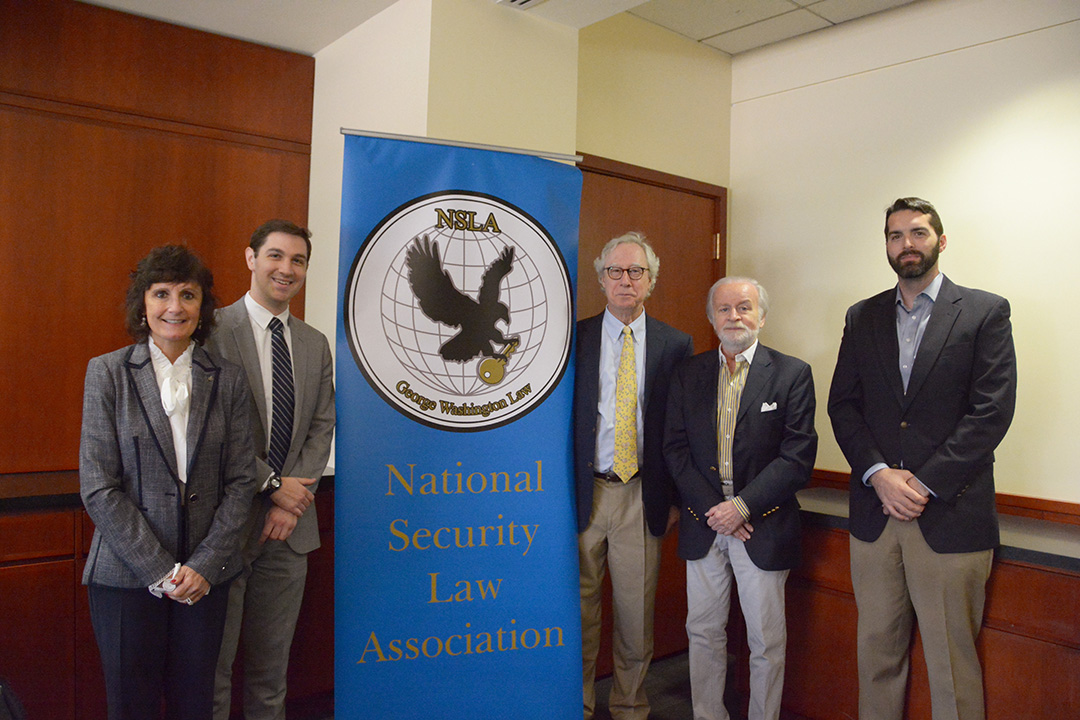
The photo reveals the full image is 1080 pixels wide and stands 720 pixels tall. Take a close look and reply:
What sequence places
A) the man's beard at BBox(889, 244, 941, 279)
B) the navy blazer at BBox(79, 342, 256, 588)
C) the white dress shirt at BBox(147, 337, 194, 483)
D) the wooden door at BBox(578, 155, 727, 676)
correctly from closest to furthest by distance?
the navy blazer at BBox(79, 342, 256, 588)
the white dress shirt at BBox(147, 337, 194, 483)
the man's beard at BBox(889, 244, 941, 279)
the wooden door at BBox(578, 155, 727, 676)

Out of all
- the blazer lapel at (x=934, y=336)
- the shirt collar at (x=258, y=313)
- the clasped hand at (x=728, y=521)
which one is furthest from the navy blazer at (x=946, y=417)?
the shirt collar at (x=258, y=313)

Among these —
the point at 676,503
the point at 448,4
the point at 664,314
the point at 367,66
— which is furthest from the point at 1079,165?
the point at 367,66

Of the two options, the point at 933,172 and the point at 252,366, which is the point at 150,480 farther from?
the point at 933,172

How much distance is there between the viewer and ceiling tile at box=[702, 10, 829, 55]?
382 centimetres

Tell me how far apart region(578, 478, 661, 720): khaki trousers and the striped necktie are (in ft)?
3.64

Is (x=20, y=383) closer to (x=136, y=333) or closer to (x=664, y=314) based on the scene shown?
(x=136, y=333)

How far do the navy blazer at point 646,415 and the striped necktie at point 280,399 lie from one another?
38.2 inches

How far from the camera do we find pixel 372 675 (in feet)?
7.74

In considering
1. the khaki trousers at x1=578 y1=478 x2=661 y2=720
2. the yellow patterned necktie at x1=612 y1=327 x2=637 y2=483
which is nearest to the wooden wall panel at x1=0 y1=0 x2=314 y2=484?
the yellow patterned necktie at x1=612 y1=327 x2=637 y2=483

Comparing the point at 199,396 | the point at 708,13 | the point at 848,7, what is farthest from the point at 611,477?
the point at 848,7

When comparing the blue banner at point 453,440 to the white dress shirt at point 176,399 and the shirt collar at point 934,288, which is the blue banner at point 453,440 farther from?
the shirt collar at point 934,288

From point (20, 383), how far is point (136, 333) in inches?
53.6

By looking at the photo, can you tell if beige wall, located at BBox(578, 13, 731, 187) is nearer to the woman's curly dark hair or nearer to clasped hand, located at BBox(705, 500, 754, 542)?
clasped hand, located at BBox(705, 500, 754, 542)

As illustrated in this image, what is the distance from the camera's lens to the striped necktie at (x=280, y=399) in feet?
7.88
